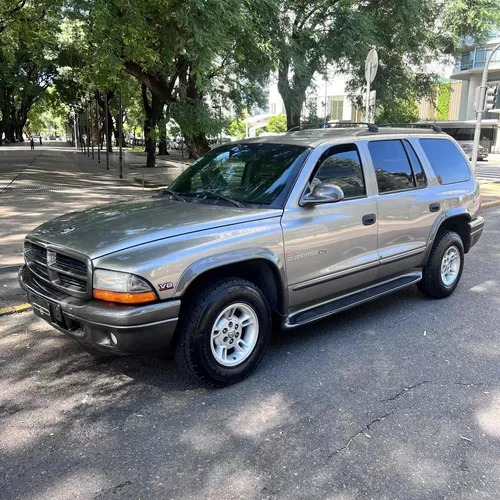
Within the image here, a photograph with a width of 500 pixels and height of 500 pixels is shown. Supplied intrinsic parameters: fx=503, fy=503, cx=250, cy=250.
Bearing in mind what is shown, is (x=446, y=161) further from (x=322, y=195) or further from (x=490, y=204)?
(x=490, y=204)

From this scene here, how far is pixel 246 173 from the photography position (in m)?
4.28

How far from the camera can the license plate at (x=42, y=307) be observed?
11.5 feet

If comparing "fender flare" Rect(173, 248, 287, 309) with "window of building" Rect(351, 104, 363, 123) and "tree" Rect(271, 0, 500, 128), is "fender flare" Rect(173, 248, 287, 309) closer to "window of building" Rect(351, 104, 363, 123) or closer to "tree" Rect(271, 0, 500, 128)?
"tree" Rect(271, 0, 500, 128)

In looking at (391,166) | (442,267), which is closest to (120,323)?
(391,166)

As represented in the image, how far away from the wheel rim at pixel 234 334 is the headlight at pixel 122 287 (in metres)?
0.56

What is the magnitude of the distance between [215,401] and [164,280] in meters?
0.93

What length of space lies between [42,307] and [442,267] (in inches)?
158

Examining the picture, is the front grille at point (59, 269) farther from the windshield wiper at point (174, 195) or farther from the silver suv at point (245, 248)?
the windshield wiper at point (174, 195)

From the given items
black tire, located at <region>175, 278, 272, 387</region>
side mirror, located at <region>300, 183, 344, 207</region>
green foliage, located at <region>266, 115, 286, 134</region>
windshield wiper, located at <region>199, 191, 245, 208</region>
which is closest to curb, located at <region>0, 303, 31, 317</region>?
windshield wiper, located at <region>199, 191, 245, 208</region>

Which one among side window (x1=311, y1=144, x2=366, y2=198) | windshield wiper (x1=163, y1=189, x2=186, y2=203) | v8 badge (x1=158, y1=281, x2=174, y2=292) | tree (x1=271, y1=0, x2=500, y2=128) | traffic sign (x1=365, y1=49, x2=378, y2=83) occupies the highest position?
tree (x1=271, y1=0, x2=500, y2=128)

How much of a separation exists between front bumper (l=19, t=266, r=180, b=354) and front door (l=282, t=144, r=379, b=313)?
1.07m

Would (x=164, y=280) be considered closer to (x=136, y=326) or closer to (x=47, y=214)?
(x=136, y=326)

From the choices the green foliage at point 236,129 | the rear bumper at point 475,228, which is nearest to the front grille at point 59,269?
the rear bumper at point 475,228

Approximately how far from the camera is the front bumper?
3100 millimetres
